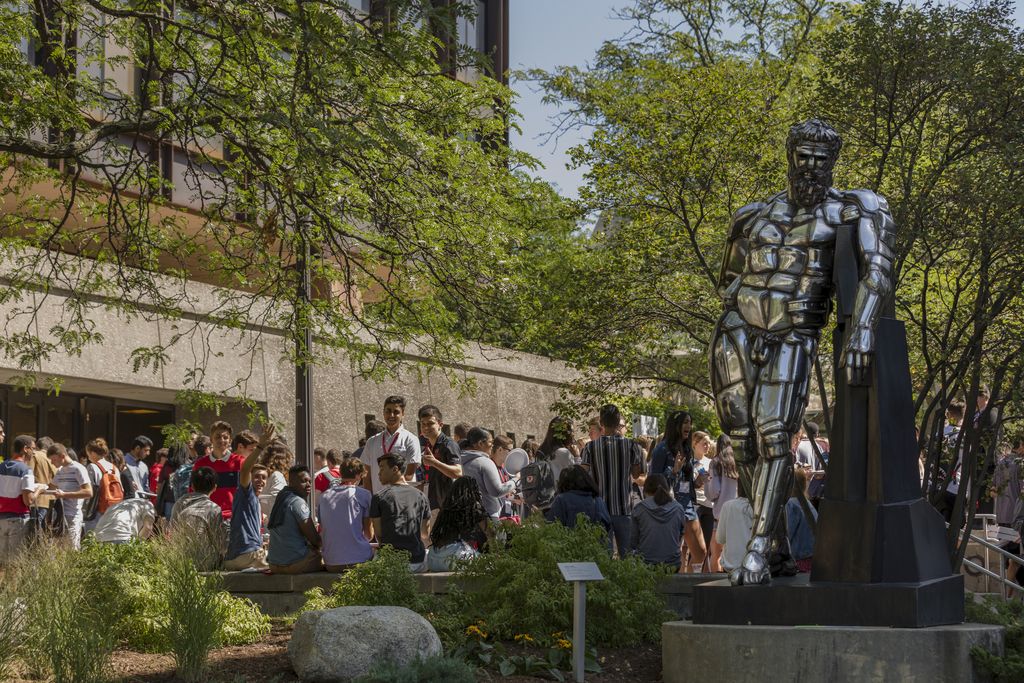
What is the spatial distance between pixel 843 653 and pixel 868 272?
228cm

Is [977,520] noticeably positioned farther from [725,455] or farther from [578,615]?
[578,615]

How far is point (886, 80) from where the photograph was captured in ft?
46.5

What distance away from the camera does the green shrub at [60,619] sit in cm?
781

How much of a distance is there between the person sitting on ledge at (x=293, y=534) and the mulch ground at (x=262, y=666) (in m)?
1.76

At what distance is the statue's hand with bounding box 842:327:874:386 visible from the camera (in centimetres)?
835

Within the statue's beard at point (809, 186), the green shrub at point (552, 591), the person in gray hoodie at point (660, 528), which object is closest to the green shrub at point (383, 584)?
the green shrub at point (552, 591)

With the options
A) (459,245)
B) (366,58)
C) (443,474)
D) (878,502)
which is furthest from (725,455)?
(366,58)

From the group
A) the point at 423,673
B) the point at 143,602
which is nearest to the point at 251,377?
the point at 143,602

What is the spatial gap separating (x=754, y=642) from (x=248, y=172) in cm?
512

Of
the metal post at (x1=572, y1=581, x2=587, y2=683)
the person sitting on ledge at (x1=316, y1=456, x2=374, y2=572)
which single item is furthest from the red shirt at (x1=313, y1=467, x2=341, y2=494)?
the metal post at (x1=572, y1=581, x2=587, y2=683)

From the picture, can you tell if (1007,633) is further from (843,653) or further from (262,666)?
(262,666)

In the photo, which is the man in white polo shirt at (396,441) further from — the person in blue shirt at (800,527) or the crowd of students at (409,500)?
the person in blue shirt at (800,527)

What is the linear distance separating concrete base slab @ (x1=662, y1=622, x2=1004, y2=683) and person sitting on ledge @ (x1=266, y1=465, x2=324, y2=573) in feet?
15.7

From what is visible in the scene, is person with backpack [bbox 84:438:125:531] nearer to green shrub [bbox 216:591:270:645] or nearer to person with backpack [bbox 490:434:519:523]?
person with backpack [bbox 490:434:519:523]
